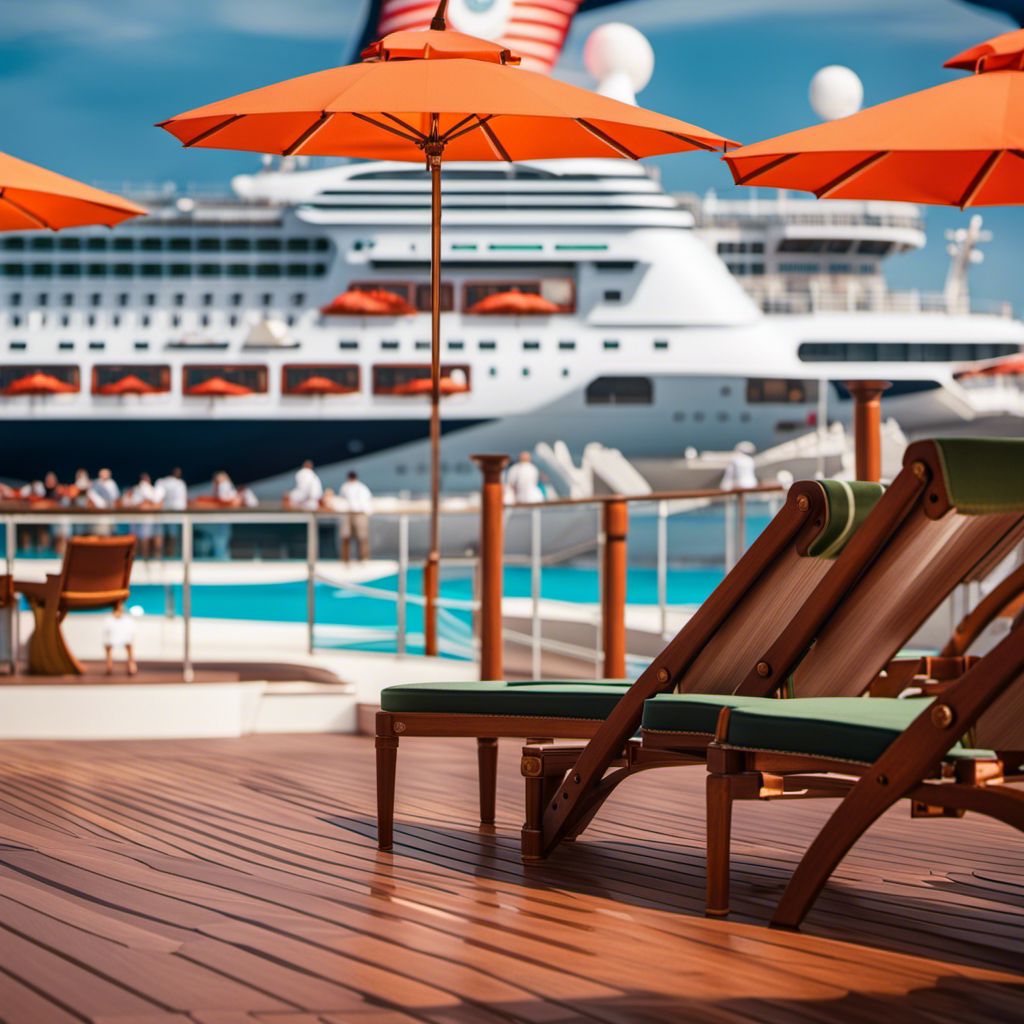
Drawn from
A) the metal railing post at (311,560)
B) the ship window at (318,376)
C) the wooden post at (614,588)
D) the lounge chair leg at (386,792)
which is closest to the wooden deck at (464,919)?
the lounge chair leg at (386,792)

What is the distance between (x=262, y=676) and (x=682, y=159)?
36.0 m

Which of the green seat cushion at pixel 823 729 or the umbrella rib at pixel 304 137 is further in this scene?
Answer: the umbrella rib at pixel 304 137

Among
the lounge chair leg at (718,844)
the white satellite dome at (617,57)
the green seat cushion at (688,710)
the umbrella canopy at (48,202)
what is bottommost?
the lounge chair leg at (718,844)

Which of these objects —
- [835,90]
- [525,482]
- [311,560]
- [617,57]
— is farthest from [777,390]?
[311,560]

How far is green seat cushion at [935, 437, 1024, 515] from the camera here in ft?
4.86

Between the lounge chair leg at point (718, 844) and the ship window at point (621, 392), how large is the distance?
22784mm

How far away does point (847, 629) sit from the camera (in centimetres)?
184

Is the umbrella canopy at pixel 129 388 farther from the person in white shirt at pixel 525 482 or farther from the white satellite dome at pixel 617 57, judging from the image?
the person in white shirt at pixel 525 482

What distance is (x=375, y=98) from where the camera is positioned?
2762 mm

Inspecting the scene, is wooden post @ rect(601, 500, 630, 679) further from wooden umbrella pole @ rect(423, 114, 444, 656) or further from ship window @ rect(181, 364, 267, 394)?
ship window @ rect(181, 364, 267, 394)

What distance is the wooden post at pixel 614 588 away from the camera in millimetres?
Result: 3639

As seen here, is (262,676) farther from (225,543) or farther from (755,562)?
(755,562)

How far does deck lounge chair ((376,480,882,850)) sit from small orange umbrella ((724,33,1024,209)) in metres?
1.40

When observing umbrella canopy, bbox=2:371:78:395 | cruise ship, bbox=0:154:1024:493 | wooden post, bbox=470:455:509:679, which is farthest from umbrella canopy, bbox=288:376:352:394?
wooden post, bbox=470:455:509:679
